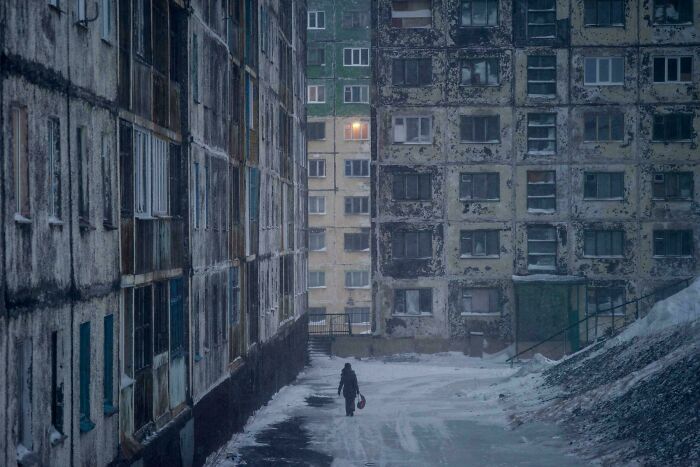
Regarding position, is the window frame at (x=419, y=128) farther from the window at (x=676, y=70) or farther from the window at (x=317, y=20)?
the window at (x=317, y=20)

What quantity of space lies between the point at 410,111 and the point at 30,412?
34328mm

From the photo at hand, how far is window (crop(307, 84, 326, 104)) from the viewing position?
205 feet

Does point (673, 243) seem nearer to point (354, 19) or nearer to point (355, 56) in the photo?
point (355, 56)

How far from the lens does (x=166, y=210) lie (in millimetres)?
17859

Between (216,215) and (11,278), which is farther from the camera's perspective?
(216,215)

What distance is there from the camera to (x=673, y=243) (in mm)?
43031

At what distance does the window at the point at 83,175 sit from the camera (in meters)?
12.5

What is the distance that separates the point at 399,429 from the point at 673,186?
76.4 feet

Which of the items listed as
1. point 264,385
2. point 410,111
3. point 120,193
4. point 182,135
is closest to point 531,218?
point 410,111

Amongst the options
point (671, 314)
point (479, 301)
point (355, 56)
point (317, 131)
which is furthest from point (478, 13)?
point (317, 131)

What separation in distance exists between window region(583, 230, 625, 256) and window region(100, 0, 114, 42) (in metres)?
32.4

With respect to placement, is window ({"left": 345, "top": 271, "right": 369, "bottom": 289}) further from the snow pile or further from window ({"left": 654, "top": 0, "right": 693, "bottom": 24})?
the snow pile

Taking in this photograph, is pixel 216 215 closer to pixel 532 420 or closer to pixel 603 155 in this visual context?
pixel 532 420

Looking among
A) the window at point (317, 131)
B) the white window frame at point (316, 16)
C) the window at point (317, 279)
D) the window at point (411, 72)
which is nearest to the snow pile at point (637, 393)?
the window at point (411, 72)
